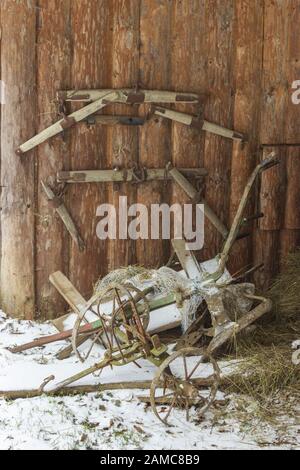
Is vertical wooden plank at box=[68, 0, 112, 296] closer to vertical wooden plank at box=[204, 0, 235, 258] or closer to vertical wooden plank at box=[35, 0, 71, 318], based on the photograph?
vertical wooden plank at box=[35, 0, 71, 318]

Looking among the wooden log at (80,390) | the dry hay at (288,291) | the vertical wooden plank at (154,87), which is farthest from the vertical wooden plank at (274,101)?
the wooden log at (80,390)

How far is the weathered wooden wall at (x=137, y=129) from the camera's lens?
5750mm

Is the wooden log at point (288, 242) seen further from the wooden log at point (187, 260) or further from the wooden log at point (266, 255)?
the wooden log at point (187, 260)

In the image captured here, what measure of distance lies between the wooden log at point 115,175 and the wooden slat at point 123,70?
3.1 inches

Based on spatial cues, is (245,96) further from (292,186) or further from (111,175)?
(111,175)

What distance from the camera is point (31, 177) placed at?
5.84m

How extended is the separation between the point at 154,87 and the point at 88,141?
69 cm

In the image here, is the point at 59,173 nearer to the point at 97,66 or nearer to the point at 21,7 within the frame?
the point at 97,66

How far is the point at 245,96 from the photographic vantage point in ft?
20.4

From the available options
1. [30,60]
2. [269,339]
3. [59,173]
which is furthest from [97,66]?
[269,339]

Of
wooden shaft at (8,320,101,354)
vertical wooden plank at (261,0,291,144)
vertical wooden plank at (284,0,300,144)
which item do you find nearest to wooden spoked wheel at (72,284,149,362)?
wooden shaft at (8,320,101,354)

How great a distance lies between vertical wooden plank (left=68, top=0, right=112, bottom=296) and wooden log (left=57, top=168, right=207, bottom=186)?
0.09 metres

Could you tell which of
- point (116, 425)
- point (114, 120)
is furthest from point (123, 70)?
point (116, 425)

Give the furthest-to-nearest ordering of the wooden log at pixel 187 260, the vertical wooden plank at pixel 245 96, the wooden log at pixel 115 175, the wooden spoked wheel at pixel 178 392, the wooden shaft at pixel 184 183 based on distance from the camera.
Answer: the vertical wooden plank at pixel 245 96, the wooden shaft at pixel 184 183, the wooden log at pixel 115 175, the wooden log at pixel 187 260, the wooden spoked wheel at pixel 178 392
